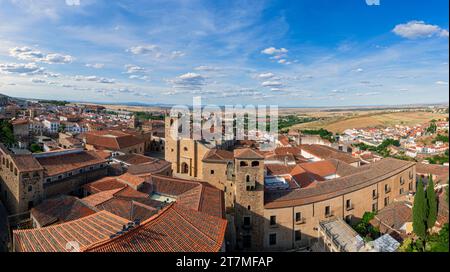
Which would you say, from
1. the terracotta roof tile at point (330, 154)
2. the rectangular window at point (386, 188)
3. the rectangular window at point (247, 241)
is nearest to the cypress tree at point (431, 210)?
the rectangular window at point (386, 188)

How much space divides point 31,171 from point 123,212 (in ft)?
15.6

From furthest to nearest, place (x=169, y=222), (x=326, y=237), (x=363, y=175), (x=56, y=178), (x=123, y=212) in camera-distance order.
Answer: (x=363, y=175) < (x=56, y=178) < (x=326, y=237) < (x=123, y=212) < (x=169, y=222)

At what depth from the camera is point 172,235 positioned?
14.8 ft

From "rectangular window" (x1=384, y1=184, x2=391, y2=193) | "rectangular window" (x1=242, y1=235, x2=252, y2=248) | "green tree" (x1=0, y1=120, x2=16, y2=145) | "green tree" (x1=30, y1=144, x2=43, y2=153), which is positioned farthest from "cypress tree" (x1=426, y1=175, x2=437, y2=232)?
"green tree" (x1=0, y1=120, x2=16, y2=145)

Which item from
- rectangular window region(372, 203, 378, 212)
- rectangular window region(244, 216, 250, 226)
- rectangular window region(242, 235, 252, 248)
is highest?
rectangular window region(244, 216, 250, 226)

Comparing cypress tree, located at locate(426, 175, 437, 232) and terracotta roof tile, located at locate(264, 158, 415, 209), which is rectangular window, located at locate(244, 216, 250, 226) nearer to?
terracotta roof tile, located at locate(264, 158, 415, 209)

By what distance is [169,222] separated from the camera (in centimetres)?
491

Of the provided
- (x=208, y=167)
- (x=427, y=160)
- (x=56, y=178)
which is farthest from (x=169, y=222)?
(x=427, y=160)

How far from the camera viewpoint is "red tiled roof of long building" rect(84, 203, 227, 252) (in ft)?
12.7

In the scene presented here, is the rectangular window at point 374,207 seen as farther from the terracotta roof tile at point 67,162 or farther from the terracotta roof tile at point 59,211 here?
the terracotta roof tile at point 67,162

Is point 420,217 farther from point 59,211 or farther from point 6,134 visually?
point 6,134

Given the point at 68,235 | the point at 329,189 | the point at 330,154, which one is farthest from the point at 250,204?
the point at 330,154

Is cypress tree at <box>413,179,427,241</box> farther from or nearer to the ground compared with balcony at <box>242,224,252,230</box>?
farther from the ground
